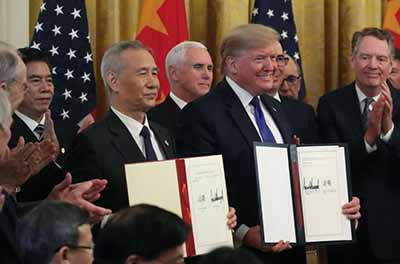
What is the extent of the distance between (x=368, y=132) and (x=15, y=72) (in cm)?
211

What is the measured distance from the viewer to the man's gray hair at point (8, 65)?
4.79 metres

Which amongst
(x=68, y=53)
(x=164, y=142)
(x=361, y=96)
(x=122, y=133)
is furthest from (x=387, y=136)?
(x=68, y=53)

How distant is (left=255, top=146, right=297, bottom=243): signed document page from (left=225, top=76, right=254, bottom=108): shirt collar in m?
0.41

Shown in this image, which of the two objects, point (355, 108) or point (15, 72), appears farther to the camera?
point (355, 108)

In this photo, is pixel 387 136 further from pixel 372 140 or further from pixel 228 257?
pixel 228 257

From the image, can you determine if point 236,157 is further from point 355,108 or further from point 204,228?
point 355,108

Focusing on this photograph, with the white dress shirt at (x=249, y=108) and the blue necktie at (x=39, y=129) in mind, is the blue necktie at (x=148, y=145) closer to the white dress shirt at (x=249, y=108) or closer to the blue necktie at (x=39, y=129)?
the white dress shirt at (x=249, y=108)

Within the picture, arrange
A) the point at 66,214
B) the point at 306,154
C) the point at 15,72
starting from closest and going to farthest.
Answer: the point at 66,214 < the point at 15,72 < the point at 306,154

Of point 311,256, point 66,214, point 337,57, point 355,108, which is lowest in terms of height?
point 311,256

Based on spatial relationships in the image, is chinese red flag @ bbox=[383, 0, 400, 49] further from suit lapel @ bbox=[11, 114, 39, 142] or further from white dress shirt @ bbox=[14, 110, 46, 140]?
suit lapel @ bbox=[11, 114, 39, 142]

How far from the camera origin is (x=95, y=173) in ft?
15.8

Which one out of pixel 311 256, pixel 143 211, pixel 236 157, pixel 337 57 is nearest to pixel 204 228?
pixel 236 157

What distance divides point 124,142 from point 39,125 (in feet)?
2.88

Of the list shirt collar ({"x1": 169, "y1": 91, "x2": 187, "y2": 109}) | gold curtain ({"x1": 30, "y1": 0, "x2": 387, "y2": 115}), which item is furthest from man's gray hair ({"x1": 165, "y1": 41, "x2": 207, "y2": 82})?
gold curtain ({"x1": 30, "y1": 0, "x2": 387, "y2": 115})
